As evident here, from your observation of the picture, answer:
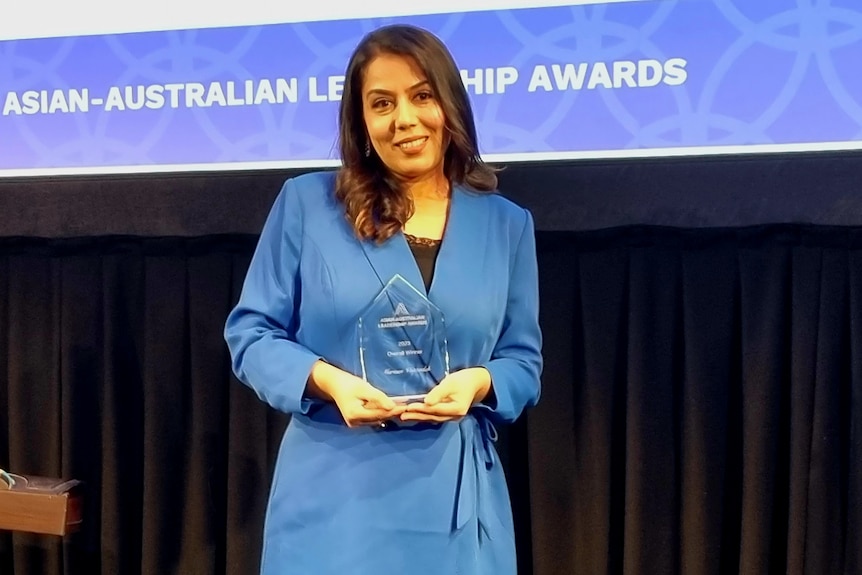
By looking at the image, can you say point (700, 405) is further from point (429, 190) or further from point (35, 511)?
point (35, 511)

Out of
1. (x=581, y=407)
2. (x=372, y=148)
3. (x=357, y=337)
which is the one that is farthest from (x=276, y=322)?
(x=581, y=407)

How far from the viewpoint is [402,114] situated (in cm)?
104

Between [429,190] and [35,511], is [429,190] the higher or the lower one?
the higher one

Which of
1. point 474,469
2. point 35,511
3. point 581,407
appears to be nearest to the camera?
point 474,469

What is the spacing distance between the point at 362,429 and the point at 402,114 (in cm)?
39

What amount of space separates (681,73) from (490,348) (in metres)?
0.62

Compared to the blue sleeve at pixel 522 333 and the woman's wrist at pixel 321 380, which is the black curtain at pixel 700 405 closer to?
the blue sleeve at pixel 522 333

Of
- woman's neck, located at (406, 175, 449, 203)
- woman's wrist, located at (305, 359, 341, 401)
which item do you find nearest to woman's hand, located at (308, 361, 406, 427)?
woman's wrist, located at (305, 359, 341, 401)

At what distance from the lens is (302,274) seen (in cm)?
108

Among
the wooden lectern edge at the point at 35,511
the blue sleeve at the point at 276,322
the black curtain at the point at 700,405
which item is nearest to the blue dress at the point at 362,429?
the blue sleeve at the point at 276,322

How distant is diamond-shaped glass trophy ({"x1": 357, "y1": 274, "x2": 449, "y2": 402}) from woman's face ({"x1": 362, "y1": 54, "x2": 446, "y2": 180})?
0.17 metres

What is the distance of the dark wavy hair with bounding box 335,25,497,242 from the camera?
1.05m

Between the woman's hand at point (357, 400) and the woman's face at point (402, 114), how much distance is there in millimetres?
283

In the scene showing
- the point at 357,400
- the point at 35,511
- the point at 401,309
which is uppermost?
the point at 401,309
